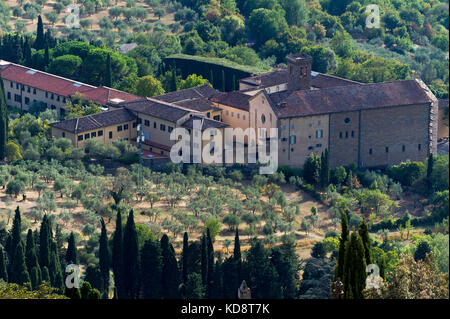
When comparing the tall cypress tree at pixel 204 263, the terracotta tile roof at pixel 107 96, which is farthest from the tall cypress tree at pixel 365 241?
the terracotta tile roof at pixel 107 96

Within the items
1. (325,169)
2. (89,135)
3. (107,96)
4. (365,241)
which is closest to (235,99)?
(325,169)

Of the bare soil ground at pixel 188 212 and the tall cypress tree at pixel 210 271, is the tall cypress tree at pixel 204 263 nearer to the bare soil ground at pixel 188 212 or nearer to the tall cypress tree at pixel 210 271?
the tall cypress tree at pixel 210 271

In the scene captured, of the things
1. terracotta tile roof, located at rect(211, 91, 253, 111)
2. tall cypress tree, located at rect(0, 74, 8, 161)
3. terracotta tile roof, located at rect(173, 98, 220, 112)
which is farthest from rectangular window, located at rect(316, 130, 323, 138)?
tall cypress tree, located at rect(0, 74, 8, 161)

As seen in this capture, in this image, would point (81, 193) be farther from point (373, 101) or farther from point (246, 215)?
point (373, 101)

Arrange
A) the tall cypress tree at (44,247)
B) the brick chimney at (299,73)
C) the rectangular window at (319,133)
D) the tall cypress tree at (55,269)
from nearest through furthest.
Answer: the tall cypress tree at (55,269) < the tall cypress tree at (44,247) < the rectangular window at (319,133) < the brick chimney at (299,73)
